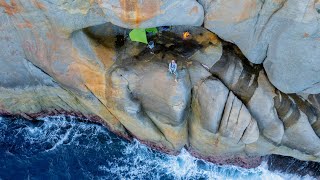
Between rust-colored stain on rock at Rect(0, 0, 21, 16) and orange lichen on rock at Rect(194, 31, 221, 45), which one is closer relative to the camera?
rust-colored stain on rock at Rect(0, 0, 21, 16)

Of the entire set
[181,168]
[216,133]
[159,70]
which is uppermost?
[159,70]

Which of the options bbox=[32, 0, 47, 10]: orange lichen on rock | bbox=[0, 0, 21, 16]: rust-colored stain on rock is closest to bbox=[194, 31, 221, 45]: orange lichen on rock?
bbox=[32, 0, 47, 10]: orange lichen on rock

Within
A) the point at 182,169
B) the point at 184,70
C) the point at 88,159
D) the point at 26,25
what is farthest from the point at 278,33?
the point at 88,159

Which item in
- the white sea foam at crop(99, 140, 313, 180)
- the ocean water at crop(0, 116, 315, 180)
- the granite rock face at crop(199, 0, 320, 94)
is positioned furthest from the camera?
the white sea foam at crop(99, 140, 313, 180)

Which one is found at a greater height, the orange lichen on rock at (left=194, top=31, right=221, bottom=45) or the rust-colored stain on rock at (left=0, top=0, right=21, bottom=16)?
the rust-colored stain on rock at (left=0, top=0, right=21, bottom=16)

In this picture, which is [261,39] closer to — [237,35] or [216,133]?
[237,35]

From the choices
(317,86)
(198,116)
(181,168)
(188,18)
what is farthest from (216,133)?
(188,18)

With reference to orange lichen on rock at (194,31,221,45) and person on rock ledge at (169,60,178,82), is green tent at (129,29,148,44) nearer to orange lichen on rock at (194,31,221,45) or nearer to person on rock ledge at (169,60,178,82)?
person on rock ledge at (169,60,178,82)
